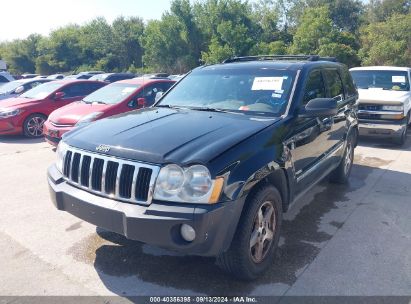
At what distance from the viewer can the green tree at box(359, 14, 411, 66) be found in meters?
24.7

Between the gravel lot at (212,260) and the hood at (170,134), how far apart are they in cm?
111

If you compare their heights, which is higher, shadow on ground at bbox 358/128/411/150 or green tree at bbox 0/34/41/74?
shadow on ground at bbox 358/128/411/150

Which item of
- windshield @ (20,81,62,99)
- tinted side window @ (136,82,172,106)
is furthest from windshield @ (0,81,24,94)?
tinted side window @ (136,82,172,106)

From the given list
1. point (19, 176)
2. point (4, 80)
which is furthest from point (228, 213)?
point (4, 80)

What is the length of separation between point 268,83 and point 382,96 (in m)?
5.37

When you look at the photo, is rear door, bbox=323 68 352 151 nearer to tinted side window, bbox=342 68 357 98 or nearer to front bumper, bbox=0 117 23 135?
tinted side window, bbox=342 68 357 98

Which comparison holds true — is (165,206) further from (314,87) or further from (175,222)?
(314,87)

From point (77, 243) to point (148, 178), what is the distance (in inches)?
62.7

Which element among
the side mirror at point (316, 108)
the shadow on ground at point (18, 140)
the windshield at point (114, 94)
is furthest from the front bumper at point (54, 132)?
the side mirror at point (316, 108)

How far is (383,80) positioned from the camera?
909 centimetres

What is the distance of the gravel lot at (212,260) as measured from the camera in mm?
3094

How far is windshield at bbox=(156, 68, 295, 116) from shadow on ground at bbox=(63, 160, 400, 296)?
4.47 ft

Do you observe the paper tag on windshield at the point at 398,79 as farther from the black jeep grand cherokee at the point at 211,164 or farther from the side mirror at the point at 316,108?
the side mirror at the point at 316,108

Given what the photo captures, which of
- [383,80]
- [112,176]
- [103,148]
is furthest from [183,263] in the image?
[383,80]
